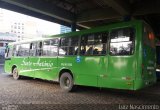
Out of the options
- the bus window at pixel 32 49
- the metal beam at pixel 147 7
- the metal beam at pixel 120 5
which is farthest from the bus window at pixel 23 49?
the metal beam at pixel 147 7

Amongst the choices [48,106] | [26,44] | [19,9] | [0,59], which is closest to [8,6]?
[19,9]

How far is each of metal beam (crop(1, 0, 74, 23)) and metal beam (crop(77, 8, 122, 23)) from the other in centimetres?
80

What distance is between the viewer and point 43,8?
44.3ft

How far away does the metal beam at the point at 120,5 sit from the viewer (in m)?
11.4

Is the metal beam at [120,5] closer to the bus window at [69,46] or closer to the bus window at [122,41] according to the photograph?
the bus window at [69,46]

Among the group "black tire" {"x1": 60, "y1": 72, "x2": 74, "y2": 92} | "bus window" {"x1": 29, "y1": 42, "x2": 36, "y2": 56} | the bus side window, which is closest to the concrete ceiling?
"bus window" {"x1": 29, "y1": 42, "x2": 36, "y2": 56}

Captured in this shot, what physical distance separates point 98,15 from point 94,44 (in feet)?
23.1

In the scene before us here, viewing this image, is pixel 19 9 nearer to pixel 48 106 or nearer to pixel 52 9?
pixel 52 9

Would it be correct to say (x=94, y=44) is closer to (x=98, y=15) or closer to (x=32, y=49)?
(x=32, y=49)

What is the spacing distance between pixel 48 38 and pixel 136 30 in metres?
5.23

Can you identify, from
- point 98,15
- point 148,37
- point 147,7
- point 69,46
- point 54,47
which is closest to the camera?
point 148,37

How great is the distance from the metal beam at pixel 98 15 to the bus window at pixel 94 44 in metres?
6.16

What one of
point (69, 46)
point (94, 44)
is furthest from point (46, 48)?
point (94, 44)

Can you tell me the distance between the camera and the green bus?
7.55 m
